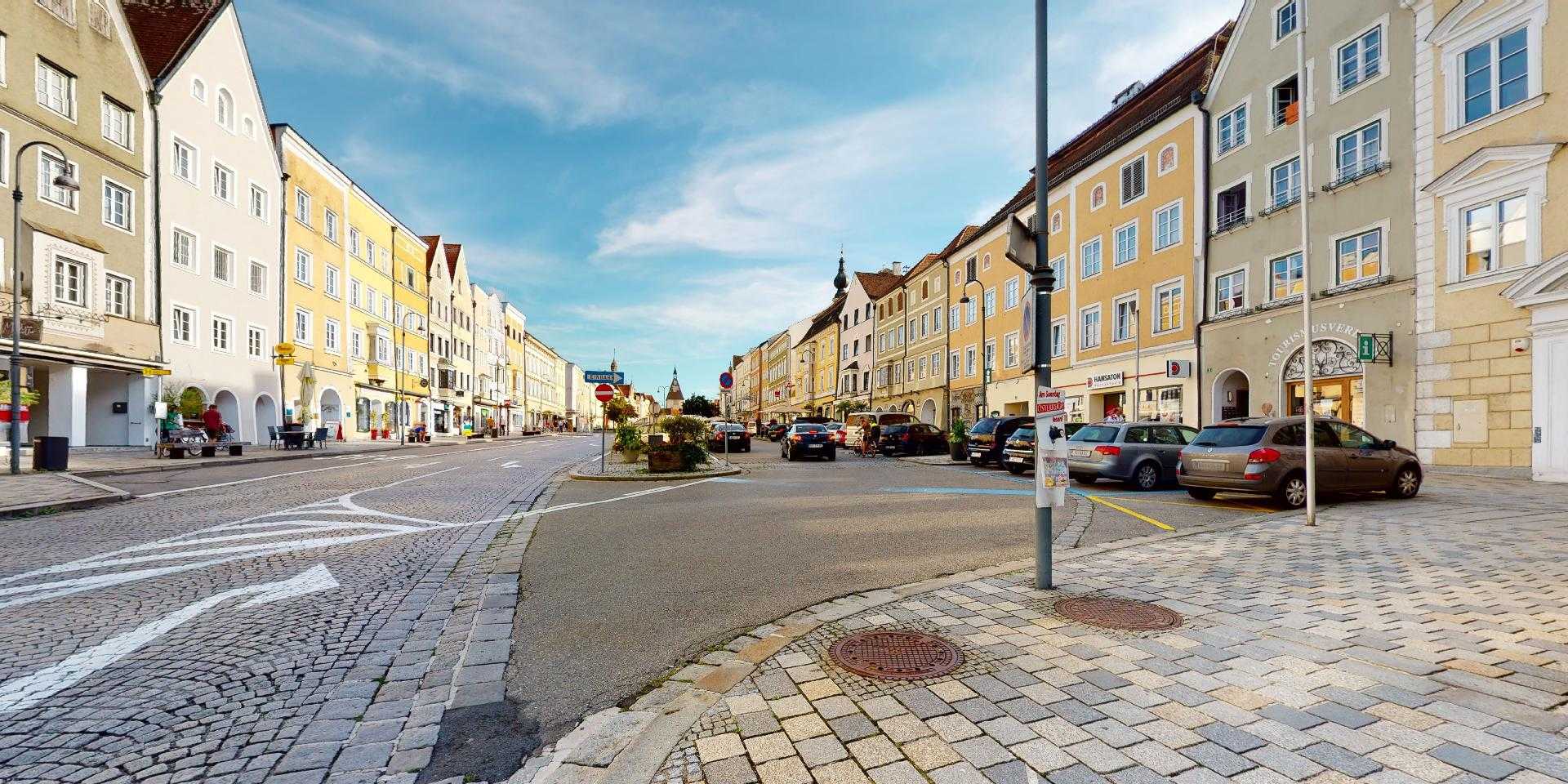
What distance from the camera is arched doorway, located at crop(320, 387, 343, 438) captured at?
128 feet

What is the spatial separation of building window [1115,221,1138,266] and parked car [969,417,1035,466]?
10817 mm

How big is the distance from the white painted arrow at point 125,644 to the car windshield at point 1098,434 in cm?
1392

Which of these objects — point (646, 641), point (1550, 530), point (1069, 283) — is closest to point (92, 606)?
point (646, 641)

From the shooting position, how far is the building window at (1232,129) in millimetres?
23516

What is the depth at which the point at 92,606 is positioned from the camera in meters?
5.11

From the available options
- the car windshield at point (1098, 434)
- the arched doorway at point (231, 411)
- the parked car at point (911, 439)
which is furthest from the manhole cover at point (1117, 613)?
the arched doorway at point (231, 411)

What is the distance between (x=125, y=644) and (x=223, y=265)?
3398 centimetres

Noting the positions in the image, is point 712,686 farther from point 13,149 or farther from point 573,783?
point 13,149

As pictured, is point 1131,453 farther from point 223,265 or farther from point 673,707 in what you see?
point 223,265

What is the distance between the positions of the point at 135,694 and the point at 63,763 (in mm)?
767

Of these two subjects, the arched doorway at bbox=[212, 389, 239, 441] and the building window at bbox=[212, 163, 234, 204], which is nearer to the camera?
the arched doorway at bbox=[212, 389, 239, 441]

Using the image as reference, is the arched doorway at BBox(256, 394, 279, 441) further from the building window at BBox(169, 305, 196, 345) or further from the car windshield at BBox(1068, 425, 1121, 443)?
the car windshield at BBox(1068, 425, 1121, 443)

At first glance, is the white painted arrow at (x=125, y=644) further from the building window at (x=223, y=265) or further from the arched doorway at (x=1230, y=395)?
the building window at (x=223, y=265)

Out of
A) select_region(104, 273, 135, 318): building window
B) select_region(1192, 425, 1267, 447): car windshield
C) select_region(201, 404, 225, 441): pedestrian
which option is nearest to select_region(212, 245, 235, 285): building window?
select_region(104, 273, 135, 318): building window
